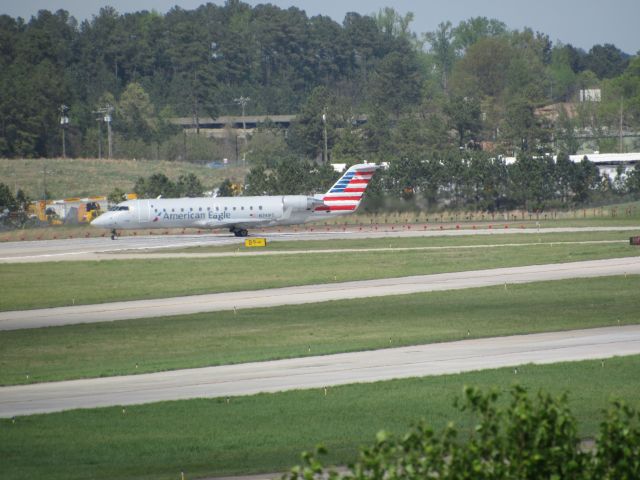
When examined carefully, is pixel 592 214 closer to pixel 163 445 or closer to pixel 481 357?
pixel 481 357

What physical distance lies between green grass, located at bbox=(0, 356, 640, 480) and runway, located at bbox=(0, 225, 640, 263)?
131ft

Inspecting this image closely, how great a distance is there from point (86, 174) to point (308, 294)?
305ft

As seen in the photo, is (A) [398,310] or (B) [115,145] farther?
(B) [115,145]

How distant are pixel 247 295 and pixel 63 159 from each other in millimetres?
100623

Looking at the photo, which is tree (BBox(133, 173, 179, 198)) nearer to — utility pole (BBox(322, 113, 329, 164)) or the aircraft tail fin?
the aircraft tail fin

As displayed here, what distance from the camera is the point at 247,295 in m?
46.9

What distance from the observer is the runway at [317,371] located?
26609 millimetres

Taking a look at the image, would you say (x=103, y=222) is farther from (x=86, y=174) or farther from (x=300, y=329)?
(x=86, y=174)

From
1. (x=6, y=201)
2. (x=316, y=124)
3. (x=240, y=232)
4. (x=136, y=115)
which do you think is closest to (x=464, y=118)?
(x=316, y=124)

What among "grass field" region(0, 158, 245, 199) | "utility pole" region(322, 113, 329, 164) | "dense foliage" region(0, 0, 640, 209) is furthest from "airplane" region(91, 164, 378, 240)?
"utility pole" region(322, 113, 329, 164)

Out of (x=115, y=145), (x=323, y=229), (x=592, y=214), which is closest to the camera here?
(x=323, y=229)

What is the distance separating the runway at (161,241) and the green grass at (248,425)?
4006cm

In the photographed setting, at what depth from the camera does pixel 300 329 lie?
121ft

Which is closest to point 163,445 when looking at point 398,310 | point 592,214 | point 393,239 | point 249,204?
point 398,310
